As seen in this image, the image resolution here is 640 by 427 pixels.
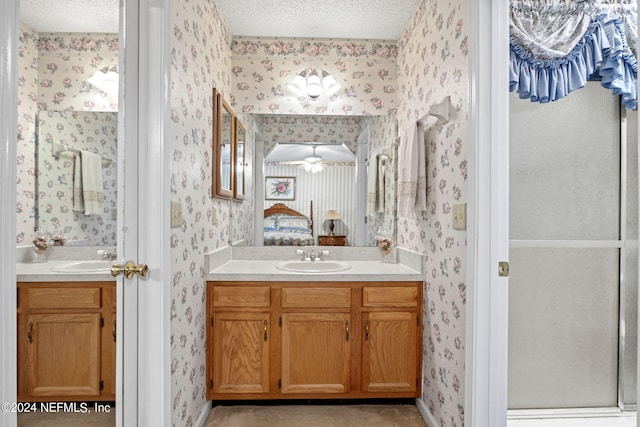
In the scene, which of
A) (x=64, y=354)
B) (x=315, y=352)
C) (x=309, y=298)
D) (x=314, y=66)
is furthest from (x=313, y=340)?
(x=314, y=66)

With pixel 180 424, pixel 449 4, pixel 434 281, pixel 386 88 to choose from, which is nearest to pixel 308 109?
pixel 386 88

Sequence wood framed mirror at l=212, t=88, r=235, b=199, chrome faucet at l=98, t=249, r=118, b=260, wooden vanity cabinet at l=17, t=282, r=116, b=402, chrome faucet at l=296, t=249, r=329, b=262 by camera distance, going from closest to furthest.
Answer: wooden vanity cabinet at l=17, t=282, r=116, b=402 < chrome faucet at l=98, t=249, r=118, b=260 < wood framed mirror at l=212, t=88, r=235, b=199 < chrome faucet at l=296, t=249, r=329, b=262

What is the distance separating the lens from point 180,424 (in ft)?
5.42

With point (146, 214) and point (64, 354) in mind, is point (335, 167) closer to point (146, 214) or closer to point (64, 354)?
point (146, 214)

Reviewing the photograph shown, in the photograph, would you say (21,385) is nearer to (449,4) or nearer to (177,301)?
(177,301)

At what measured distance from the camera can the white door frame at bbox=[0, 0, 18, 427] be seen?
782 mm

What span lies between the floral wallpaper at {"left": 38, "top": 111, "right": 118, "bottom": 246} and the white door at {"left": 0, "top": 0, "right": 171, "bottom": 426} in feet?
0.23

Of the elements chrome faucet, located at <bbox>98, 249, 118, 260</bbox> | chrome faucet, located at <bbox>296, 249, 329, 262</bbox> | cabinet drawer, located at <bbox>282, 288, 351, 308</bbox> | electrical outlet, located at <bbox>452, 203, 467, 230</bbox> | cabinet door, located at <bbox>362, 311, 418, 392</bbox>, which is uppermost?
electrical outlet, located at <bbox>452, 203, 467, 230</bbox>

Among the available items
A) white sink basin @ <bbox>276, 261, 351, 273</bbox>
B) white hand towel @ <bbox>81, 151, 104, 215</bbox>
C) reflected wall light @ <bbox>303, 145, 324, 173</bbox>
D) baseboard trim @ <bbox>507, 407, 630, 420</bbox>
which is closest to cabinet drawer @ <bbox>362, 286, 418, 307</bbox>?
white sink basin @ <bbox>276, 261, 351, 273</bbox>

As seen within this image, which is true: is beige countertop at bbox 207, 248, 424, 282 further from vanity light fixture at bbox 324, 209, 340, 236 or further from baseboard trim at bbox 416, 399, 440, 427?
baseboard trim at bbox 416, 399, 440, 427

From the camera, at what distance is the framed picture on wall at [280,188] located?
2.68m

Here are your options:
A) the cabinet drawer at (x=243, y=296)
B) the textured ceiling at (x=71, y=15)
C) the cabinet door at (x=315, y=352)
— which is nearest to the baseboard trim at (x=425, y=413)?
the cabinet door at (x=315, y=352)

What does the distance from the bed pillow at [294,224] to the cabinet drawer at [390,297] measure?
76 cm

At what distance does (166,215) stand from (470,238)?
3.99ft
